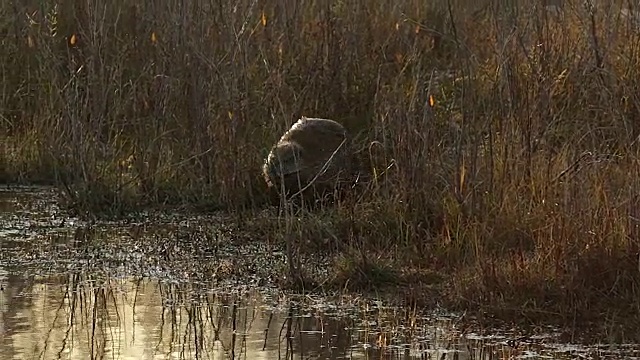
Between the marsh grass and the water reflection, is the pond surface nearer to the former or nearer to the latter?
the water reflection

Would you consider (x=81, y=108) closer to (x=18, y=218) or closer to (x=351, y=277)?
(x=18, y=218)

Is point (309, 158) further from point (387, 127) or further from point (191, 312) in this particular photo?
point (191, 312)

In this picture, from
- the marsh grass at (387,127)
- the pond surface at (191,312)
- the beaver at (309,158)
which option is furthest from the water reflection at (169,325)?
the beaver at (309,158)

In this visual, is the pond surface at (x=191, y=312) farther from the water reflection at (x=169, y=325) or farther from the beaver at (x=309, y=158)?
the beaver at (x=309, y=158)

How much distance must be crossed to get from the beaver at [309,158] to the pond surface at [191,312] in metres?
0.56

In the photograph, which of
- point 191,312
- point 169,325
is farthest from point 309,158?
point 169,325

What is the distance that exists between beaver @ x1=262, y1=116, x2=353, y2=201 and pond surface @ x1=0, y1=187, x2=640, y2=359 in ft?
1.85

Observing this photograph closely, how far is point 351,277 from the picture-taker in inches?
209

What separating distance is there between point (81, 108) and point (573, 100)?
2537mm

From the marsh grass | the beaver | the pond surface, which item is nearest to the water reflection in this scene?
the pond surface

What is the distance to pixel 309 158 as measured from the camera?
6969mm

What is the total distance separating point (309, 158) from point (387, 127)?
1.75ft

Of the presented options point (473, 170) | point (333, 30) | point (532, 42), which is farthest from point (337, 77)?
point (473, 170)

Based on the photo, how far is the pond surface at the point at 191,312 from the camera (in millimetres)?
4434
